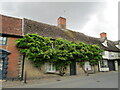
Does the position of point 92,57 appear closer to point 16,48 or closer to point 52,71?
point 52,71

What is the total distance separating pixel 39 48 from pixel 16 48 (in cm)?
237

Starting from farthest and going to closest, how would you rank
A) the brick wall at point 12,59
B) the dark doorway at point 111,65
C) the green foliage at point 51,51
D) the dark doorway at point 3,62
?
the dark doorway at point 111,65
the green foliage at point 51,51
the brick wall at point 12,59
the dark doorway at point 3,62

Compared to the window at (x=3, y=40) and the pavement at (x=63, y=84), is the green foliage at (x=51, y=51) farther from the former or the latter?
the pavement at (x=63, y=84)

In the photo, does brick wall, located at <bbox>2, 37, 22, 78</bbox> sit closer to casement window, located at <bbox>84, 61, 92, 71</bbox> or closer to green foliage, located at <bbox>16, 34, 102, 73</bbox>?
green foliage, located at <bbox>16, 34, 102, 73</bbox>

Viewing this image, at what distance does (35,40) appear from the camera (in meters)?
11.4

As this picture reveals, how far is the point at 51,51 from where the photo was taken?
1202 centimetres

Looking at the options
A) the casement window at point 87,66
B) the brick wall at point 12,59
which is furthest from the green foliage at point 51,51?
the casement window at point 87,66

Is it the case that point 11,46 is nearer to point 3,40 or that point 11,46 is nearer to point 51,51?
point 3,40

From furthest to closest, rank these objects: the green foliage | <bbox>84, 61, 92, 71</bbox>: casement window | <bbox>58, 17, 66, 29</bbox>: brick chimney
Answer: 1. <bbox>58, 17, 66, 29</bbox>: brick chimney
2. <bbox>84, 61, 92, 71</bbox>: casement window
3. the green foliage

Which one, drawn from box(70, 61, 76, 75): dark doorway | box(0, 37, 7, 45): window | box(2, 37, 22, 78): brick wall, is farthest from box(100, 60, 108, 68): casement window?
box(0, 37, 7, 45): window

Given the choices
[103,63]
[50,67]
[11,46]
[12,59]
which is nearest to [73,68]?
[50,67]

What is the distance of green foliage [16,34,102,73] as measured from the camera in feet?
36.1

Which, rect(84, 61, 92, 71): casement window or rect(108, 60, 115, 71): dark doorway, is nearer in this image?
rect(84, 61, 92, 71): casement window

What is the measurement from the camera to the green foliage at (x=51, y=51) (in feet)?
36.1
